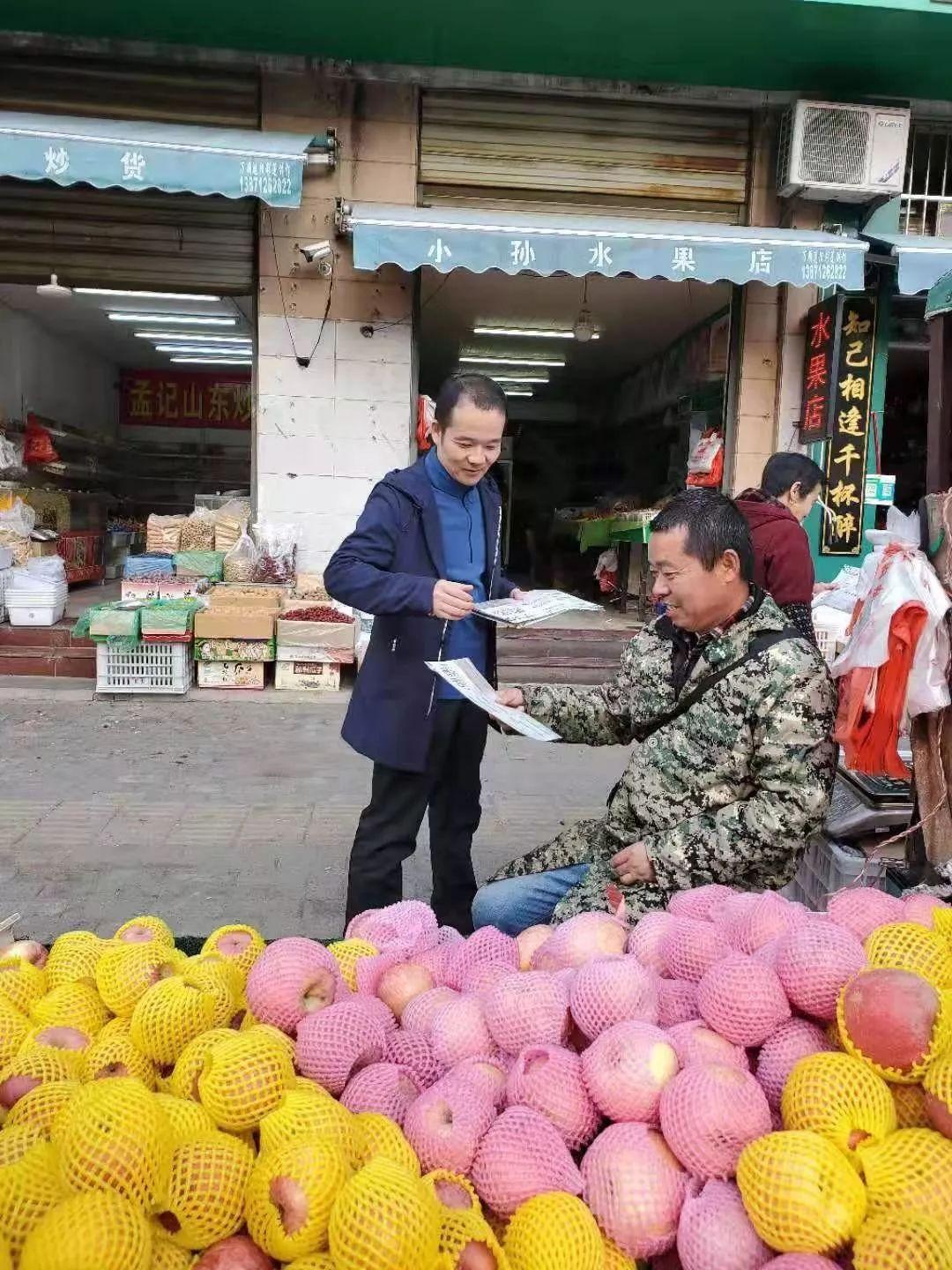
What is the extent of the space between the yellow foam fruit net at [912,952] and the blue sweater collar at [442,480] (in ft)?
5.92

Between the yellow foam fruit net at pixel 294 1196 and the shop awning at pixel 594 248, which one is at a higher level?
the shop awning at pixel 594 248

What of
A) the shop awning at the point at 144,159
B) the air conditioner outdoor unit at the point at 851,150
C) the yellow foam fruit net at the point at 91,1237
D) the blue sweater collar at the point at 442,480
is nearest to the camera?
the yellow foam fruit net at the point at 91,1237

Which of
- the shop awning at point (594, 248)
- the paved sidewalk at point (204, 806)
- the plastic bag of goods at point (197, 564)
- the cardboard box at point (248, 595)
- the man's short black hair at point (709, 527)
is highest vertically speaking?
the shop awning at point (594, 248)

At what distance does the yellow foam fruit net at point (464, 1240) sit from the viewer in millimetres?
1109

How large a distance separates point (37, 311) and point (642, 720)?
11.3m

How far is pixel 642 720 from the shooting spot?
2.46 meters

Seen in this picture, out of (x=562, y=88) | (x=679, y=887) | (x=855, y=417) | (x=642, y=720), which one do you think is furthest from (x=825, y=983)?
(x=562, y=88)

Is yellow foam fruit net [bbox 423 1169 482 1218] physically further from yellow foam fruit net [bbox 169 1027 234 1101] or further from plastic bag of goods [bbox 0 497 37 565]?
plastic bag of goods [bbox 0 497 37 565]

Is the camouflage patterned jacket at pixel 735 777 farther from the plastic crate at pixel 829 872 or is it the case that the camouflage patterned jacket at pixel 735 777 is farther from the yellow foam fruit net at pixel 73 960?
the yellow foam fruit net at pixel 73 960

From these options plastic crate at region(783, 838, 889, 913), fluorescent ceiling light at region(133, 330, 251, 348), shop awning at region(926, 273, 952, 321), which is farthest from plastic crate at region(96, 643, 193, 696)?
fluorescent ceiling light at region(133, 330, 251, 348)

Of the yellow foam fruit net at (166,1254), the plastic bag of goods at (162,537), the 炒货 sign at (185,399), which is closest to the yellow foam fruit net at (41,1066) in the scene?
the yellow foam fruit net at (166,1254)

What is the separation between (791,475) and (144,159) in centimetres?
514

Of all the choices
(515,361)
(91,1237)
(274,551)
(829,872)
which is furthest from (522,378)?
(91,1237)

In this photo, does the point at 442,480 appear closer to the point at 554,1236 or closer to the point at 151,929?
the point at 151,929
